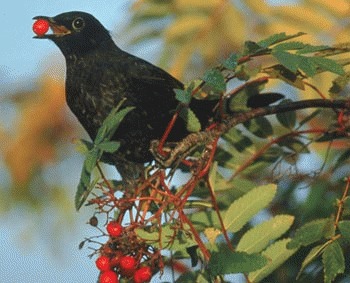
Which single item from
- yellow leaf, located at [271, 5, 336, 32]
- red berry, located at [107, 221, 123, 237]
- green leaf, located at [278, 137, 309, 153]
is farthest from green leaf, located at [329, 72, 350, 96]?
red berry, located at [107, 221, 123, 237]

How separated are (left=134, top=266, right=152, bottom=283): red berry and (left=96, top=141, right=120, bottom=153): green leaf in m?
0.32

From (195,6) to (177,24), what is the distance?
9 centimetres

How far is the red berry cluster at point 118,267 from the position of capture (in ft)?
7.82

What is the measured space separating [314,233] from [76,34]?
6.79 ft

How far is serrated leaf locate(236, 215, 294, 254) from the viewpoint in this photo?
262cm

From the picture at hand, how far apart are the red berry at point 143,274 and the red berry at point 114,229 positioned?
4.3 inches

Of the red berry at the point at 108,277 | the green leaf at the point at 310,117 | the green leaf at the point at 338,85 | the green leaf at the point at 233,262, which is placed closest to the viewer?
the green leaf at the point at 233,262

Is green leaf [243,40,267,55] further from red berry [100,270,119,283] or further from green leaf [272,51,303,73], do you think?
red berry [100,270,119,283]

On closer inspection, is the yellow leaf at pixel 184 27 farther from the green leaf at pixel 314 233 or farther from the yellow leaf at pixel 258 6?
the green leaf at pixel 314 233

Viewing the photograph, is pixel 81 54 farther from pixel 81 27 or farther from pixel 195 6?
pixel 195 6

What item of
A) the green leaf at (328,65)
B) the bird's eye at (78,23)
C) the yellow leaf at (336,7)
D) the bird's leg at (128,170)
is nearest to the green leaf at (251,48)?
the green leaf at (328,65)

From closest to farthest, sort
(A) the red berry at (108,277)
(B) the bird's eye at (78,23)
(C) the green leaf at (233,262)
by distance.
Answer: (C) the green leaf at (233,262), (A) the red berry at (108,277), (B) the bird's eye at (78,23)

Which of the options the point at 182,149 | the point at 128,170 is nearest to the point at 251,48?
the point at 182,149

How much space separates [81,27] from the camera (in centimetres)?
418
